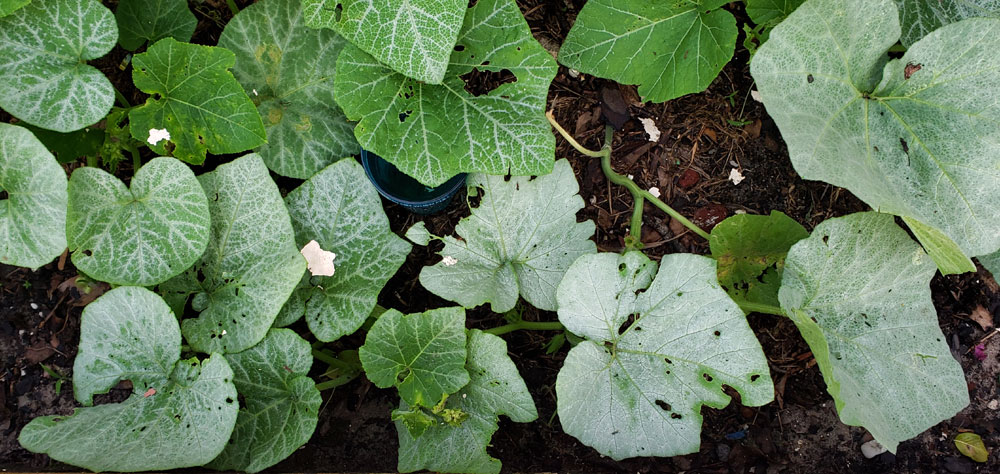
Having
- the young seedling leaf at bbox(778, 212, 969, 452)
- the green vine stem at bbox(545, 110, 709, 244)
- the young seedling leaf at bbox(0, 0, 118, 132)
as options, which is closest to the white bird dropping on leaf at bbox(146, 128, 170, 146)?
the young seedling leaf at bbox(0, 0, 118, 132)

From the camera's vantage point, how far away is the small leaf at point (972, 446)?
85.6 inches

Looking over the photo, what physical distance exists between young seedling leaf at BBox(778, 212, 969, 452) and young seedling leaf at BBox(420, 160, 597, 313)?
59cm

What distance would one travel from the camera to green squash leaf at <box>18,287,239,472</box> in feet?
5.19

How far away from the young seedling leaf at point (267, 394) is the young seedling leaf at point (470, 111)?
1.89 ft

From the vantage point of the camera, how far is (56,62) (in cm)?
164

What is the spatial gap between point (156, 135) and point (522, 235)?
3.39 ft

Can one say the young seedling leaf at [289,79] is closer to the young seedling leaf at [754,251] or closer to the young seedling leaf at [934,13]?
the young seedling leaf at [754,251]

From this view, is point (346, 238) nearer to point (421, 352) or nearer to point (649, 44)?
point (421, 352)

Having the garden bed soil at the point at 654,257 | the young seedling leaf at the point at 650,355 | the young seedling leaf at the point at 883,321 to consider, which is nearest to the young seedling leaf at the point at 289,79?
the garden bed soil at the point at 654,257

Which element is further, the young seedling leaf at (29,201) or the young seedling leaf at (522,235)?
the young seedling leaf at (522,235)

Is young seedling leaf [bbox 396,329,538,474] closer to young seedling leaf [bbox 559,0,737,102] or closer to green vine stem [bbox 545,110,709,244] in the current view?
green vine stem [bbox 545,110,709,244]

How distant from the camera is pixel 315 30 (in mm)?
1870

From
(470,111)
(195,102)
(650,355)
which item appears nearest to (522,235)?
(470,111)

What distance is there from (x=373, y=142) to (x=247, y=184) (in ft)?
1.12
